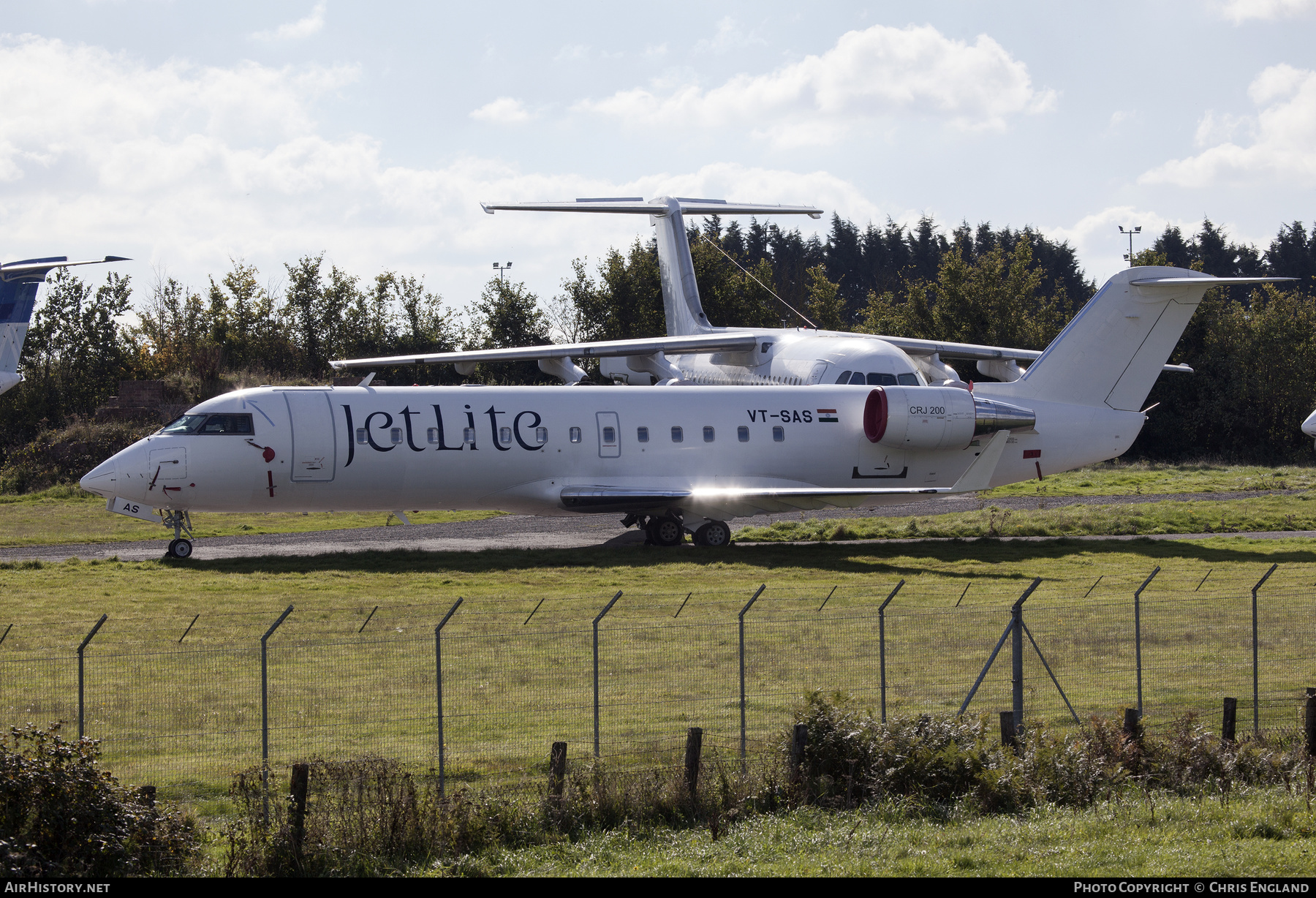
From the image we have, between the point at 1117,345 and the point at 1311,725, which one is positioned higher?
the point at 1117,345

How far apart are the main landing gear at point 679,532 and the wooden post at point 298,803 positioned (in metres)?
20.1

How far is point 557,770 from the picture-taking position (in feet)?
33.6

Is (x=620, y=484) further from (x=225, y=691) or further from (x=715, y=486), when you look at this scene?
(x=225, y=691)

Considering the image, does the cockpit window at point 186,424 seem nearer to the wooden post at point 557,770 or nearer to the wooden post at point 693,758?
the wooden post at point 557,770

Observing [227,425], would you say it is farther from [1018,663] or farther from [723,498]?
[1018,663]

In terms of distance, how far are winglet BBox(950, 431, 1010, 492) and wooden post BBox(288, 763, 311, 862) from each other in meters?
19.4

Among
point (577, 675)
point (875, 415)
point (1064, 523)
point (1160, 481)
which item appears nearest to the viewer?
point (577, 675)

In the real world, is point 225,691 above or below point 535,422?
below

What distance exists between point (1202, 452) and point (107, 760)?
207 ft

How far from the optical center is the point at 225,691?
13.7 metres

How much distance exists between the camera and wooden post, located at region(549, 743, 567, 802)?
10211mm

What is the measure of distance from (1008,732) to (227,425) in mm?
19175

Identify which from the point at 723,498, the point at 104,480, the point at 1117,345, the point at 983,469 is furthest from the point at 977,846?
the point at 1117,345
